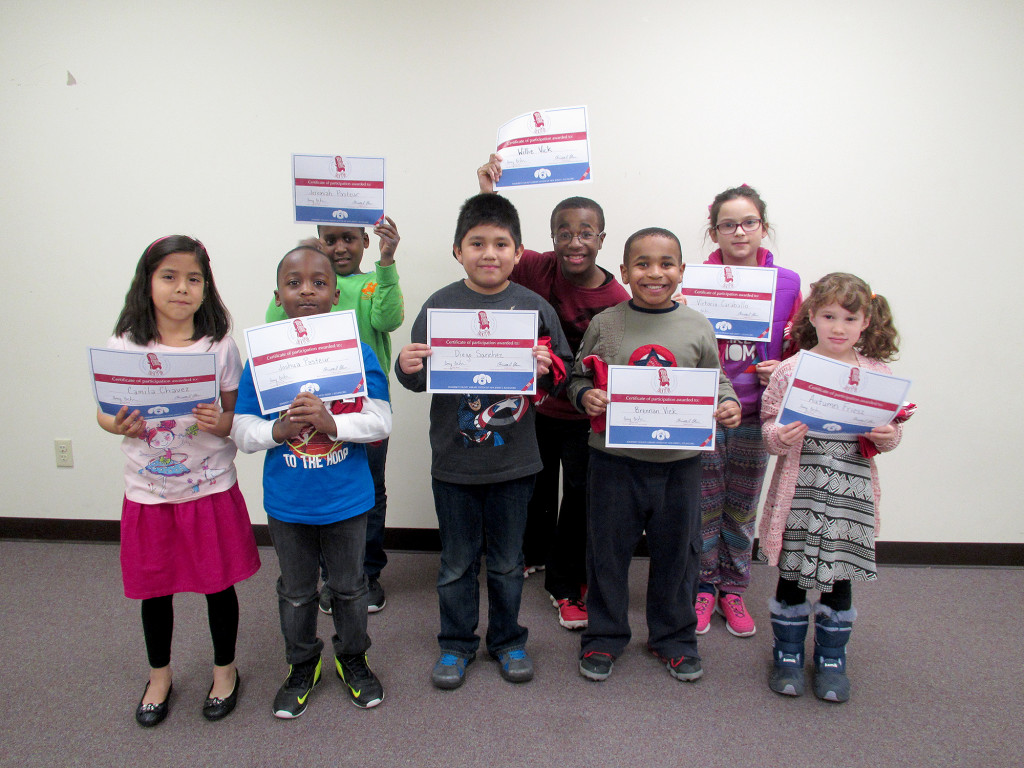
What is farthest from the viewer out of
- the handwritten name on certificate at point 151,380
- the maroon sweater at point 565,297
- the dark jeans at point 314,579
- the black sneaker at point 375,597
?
the black sneaker at point 375,597

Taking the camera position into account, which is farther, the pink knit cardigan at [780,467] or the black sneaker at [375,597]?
the black sneaker at [375,597]

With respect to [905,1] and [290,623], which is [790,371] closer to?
[290,623]

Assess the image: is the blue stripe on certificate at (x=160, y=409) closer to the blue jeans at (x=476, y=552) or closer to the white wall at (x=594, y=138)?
the blue jeans at (x=476, y=552)

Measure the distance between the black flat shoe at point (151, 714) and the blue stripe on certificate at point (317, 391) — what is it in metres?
1.05

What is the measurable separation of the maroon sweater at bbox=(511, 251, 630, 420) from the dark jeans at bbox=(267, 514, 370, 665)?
0.90 metres

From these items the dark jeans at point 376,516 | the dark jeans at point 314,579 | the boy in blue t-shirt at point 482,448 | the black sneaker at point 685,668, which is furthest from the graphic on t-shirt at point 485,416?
the black sneaker at point 685,668

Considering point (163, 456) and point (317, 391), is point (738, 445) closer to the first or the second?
point (317, 391)

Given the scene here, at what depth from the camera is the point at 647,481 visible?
191 cm

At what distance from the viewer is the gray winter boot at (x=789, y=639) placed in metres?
1.98

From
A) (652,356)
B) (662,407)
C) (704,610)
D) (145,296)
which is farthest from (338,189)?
(704,610)

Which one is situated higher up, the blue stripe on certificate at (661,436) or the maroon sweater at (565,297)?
the maroon sweater at (565,297)

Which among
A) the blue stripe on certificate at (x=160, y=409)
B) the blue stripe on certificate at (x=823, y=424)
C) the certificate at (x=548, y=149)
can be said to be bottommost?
the blue stripe on certificate at (x=823, y=424)

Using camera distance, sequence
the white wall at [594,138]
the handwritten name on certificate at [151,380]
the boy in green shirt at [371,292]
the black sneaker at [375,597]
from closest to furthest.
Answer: the handwritten name on certificate at [151,380]
the boy in green shirt at [371,292]
the black sneaker at [375,597]
the white wall at [594,138]

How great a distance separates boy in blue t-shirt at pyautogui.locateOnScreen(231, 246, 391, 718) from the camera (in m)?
1.69
